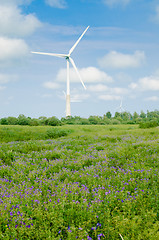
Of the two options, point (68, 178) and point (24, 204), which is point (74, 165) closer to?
point (68, 178)

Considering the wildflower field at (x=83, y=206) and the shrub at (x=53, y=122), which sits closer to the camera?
the wildflower field at (x=83, y=206)

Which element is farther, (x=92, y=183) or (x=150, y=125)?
(x=150, y=125)

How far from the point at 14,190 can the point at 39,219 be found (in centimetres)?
128

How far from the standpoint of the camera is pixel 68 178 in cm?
577

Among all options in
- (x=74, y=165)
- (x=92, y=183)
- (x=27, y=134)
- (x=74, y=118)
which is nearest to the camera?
(x=92, y=183)

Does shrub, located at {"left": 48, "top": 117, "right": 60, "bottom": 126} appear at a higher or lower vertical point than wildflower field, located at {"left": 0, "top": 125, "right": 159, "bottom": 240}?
higher

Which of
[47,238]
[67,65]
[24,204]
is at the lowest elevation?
[47,238]

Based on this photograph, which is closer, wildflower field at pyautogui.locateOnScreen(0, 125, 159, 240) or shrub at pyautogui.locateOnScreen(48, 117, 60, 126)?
wildflower field at pyautogui.locateOnScreen(0, 125, 159, 240)

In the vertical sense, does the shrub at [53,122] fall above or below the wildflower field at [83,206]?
above

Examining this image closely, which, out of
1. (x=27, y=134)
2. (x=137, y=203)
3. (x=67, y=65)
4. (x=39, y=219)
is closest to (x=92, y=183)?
(x=137, y=203)

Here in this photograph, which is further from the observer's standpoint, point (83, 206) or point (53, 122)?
point (53, 122)

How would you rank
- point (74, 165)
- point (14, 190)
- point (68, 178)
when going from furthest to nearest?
point (74, 165), point (68, 178), point (14, 190)

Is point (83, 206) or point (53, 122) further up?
point (53, 122)

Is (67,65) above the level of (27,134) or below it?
above
